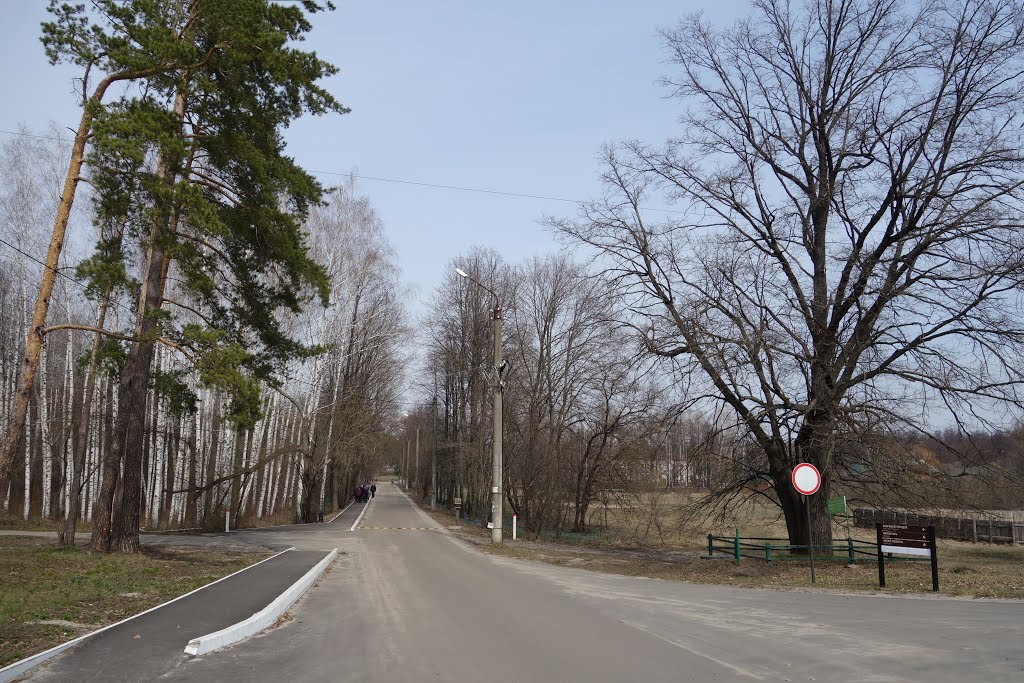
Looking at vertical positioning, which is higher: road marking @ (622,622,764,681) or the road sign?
the road sign

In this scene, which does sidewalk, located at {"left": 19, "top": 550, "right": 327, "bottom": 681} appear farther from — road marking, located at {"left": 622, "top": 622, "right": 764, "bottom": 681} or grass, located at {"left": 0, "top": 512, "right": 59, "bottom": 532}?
grass, located at {"left": 0, "top": 512, "right": 59, "bottom": 532}

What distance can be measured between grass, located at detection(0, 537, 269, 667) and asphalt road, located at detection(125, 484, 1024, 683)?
236 cm

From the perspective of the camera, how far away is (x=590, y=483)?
32.4m

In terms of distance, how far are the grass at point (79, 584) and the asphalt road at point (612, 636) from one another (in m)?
2.36

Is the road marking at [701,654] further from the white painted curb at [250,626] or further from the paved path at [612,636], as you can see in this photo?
the white painted curb at [250,626]

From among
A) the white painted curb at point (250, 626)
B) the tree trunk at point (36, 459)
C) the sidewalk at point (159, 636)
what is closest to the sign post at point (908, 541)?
the white painted curb at point (250, 626)

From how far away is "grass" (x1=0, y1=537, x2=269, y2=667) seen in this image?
837 cm

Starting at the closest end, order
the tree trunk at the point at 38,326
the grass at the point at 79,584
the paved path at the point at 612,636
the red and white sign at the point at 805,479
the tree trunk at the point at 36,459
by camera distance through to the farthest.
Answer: the paved path at the point at 612,636, the grass at the point at 79,584, the tree trunk at the point at 38,326, the red and white sign at the point at 805,479, the tree trunk at the point at 36,459

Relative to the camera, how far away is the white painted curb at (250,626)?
7609mm

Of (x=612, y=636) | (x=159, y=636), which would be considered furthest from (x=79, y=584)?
(x=612, y=636)

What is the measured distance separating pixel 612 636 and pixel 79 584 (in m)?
9.55

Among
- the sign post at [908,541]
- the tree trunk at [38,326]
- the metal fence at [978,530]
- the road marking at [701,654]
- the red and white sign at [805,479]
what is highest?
the tree trunk at [38,326]

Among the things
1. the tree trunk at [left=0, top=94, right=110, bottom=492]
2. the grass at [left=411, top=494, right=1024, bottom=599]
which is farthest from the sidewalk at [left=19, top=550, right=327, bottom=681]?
the grass at [left=411, top=494, right=1024, bottom=599]

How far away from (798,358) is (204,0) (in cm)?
1635
